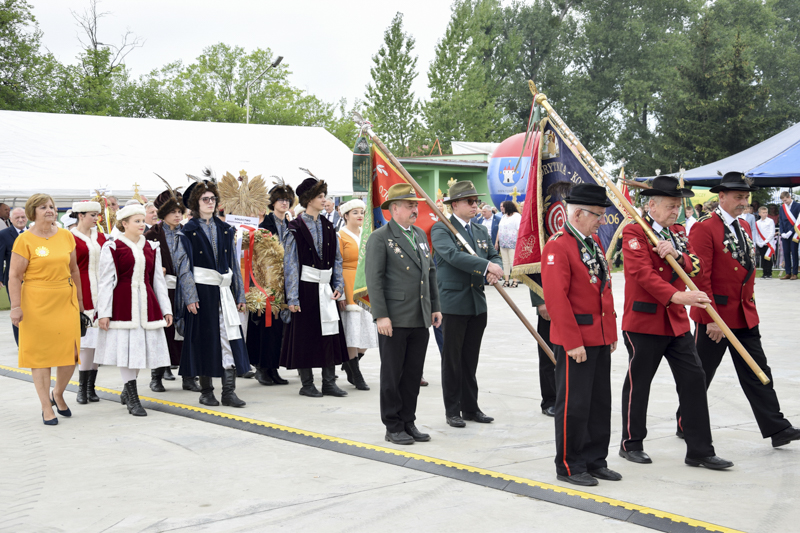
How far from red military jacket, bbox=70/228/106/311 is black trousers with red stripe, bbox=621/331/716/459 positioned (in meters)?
5.48

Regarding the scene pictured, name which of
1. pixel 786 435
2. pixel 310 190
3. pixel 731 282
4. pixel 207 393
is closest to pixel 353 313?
pixel 310 190

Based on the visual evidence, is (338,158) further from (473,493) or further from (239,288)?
(473,493)

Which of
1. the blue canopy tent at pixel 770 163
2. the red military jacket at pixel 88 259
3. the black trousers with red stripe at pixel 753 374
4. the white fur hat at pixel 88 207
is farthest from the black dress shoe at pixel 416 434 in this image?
the blue canopy tent at pixel 770 163

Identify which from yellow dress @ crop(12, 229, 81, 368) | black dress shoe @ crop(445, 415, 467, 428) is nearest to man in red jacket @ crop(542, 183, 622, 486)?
black dress shoe @ crop(445, 415, 467, 428)

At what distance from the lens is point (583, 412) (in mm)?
5113

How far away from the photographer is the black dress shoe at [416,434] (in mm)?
6230

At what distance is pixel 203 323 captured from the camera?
25.4 ft

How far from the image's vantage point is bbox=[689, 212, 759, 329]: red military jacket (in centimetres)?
593

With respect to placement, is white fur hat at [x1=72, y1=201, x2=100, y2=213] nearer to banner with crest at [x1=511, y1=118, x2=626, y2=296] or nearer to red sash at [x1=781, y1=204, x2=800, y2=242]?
banner with crest at [x1=511, y1=118, x2=626, y2=296]

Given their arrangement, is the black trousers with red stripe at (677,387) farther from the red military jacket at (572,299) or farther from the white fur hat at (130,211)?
the white fur hat at (130,211)

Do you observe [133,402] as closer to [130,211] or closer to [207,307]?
[207,307]

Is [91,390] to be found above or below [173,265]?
below

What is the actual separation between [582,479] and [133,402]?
4281 millimetres

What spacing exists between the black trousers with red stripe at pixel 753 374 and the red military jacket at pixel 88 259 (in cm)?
586
